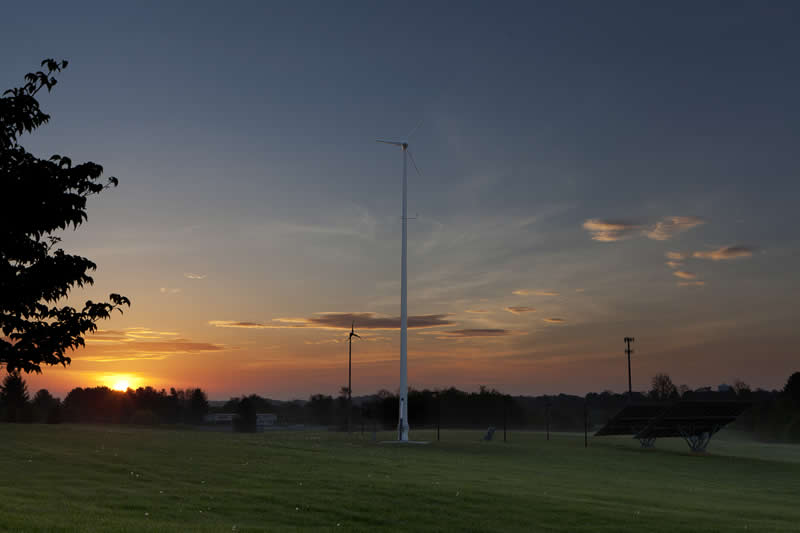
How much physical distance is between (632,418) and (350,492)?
44560 millimetres

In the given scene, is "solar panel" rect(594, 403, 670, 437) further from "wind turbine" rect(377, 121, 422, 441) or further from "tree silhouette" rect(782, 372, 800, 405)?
"tree silhouette" rect(782, 372, 800, 405)

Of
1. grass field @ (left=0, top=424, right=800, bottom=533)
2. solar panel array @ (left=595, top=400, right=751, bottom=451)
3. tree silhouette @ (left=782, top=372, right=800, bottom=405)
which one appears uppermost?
tree silhouette @ (left=782, top=372, right=800, bottom=405)

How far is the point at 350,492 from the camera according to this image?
27000 millimetres

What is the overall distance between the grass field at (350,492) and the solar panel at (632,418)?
514 inches

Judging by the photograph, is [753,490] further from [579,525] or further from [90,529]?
[90,529]

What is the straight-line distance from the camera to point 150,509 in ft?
75.5

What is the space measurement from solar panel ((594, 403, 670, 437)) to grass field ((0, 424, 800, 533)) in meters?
13.1

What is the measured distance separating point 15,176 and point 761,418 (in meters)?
155

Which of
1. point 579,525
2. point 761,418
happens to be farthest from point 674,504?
point 761,418

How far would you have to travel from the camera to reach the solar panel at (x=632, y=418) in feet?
210

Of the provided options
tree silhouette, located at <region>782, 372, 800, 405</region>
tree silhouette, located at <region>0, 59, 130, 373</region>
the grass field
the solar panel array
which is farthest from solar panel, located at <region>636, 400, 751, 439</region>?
tree silhouette, located at <region>782, 372, 800, 405</region>

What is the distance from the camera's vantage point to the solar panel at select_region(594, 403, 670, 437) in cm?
6406

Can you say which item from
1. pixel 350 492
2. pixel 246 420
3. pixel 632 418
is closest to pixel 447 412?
pixel 246 420

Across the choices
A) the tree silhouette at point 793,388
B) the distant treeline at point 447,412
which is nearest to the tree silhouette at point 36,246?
the distant treeline at point 447,412
